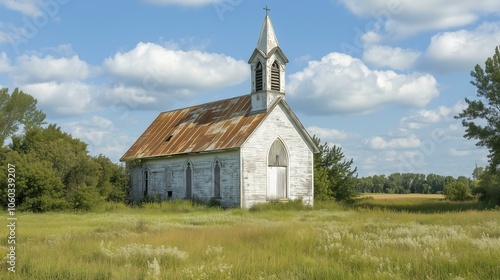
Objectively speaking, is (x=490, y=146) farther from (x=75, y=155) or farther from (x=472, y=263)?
(x=472, y=263)

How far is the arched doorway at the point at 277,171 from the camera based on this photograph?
A: 3275 centimetres

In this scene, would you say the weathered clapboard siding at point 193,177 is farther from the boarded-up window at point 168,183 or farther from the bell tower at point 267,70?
the bell tower at point 267,70

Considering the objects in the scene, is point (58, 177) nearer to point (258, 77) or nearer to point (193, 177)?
point (193, 177)

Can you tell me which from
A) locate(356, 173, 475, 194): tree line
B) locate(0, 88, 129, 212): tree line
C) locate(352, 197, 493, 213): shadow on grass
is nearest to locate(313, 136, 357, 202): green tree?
locate(352, 197, 493, 213): shadow on grass

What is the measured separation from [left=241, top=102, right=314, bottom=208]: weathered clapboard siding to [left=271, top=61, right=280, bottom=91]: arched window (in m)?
1.24

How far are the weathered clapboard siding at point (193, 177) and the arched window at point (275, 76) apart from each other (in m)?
5.18

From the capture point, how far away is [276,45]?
114 ft

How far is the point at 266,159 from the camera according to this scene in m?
32.5

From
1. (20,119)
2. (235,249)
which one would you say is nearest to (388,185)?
(20,119)

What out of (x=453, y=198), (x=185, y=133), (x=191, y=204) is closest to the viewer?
(x=191, y=204)

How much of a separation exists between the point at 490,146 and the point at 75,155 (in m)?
26.5

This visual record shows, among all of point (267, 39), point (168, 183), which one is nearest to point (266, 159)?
point (267, 39)

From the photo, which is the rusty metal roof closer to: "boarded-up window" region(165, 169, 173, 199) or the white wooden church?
the white wooden church

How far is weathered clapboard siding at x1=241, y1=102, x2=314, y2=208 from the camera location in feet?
104
